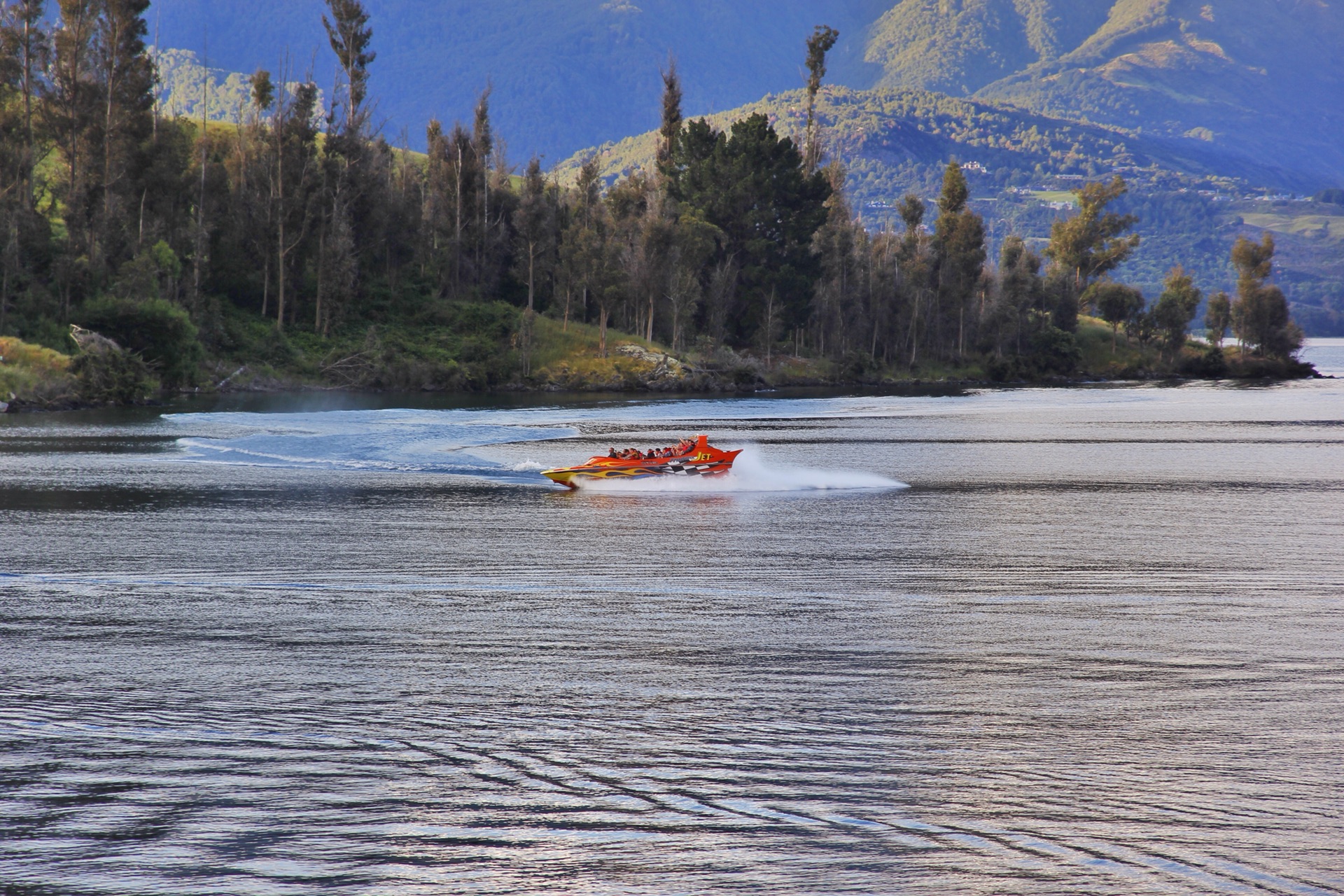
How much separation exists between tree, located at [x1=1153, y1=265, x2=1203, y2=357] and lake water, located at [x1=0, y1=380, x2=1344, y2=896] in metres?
152

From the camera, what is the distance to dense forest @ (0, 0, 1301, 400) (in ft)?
317

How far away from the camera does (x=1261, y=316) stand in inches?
7185

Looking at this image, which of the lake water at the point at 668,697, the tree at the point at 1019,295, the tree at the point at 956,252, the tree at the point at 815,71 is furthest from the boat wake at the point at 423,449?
the tree at the point at 1019,295

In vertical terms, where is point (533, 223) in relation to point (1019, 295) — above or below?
above

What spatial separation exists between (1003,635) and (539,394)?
92.1m

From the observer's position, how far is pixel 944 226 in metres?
172

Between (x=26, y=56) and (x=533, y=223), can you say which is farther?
(x=533, y=223)

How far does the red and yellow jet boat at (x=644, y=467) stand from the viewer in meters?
37.8

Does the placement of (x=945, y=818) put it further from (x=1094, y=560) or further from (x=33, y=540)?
(x=33, y=540)

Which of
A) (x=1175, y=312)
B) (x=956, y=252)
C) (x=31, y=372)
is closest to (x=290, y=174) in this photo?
(x=31, y=372)

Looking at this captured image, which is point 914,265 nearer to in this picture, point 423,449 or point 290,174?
point 290,174

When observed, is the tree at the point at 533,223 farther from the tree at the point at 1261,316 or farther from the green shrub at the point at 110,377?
the tree at the point at 1261,316

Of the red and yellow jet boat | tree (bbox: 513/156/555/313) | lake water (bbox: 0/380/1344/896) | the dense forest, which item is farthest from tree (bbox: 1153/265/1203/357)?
the red and yellow jet boat

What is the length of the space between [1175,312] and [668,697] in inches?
6995
